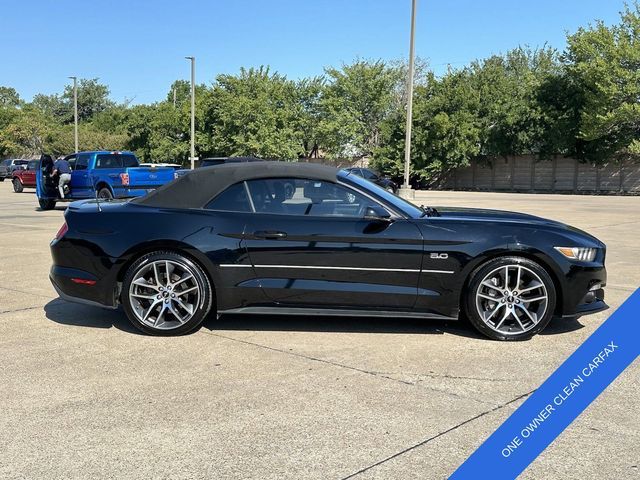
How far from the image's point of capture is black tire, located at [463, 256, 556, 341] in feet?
17.3

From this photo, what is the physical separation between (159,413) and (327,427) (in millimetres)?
1055

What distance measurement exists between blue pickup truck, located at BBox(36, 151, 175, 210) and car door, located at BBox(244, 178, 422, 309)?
14.0 m

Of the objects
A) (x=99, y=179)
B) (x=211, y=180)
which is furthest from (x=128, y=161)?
(x=211, y=180)

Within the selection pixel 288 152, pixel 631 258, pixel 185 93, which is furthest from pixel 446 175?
pixel 185 93

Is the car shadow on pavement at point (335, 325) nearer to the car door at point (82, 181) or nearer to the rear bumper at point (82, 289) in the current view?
the rear bumper at point (82, 289)

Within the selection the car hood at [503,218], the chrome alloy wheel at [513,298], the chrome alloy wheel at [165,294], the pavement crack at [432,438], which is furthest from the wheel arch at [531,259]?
the chrome alloy wheel at [165,294]

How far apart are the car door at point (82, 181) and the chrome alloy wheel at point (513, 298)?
51.9ft

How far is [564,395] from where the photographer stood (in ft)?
5.92

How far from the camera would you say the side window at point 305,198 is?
17.8 ft

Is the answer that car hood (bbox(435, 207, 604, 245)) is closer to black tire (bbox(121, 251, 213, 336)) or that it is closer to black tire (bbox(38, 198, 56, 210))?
black tire (bbox(121, 251, 213, 336))

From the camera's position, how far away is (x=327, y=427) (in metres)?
3.60

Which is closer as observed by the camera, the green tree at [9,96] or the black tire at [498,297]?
the black tire at [498,297]

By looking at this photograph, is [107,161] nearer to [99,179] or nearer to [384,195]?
[99,179]

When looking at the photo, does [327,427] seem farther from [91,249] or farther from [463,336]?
[91,249]
